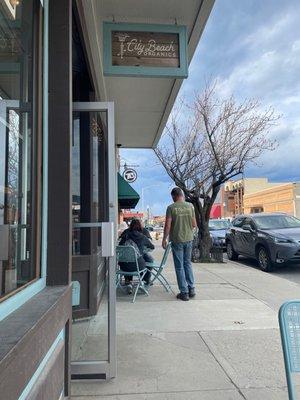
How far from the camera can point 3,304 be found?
6.45ft

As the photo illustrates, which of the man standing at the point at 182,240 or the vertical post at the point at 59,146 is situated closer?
the vertical post at the point at 59,146

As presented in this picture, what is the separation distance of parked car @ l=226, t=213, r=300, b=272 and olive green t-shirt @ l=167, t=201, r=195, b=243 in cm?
476

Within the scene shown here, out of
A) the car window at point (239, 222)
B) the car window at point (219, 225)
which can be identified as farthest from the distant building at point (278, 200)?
the car window at point (239, 222)

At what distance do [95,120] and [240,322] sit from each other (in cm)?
320

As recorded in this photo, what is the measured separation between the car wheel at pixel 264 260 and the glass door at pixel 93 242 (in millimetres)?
6901

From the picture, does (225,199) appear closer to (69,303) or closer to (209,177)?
(209,177)

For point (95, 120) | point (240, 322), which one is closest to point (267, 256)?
point (240, 322)

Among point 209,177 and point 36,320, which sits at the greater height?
point 209,177

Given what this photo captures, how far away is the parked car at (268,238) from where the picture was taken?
10.9 m

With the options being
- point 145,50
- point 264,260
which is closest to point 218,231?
point 264,260

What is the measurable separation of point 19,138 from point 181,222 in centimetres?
465

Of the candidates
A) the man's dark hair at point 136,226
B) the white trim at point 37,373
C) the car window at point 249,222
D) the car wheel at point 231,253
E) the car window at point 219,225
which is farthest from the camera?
the car window at point 219,225

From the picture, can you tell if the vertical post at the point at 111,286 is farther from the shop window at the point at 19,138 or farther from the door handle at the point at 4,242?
the door handle at the point at 4,242

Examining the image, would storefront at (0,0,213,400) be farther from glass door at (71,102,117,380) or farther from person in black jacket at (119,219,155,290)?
person in black jacket at (119,219,155,290)
